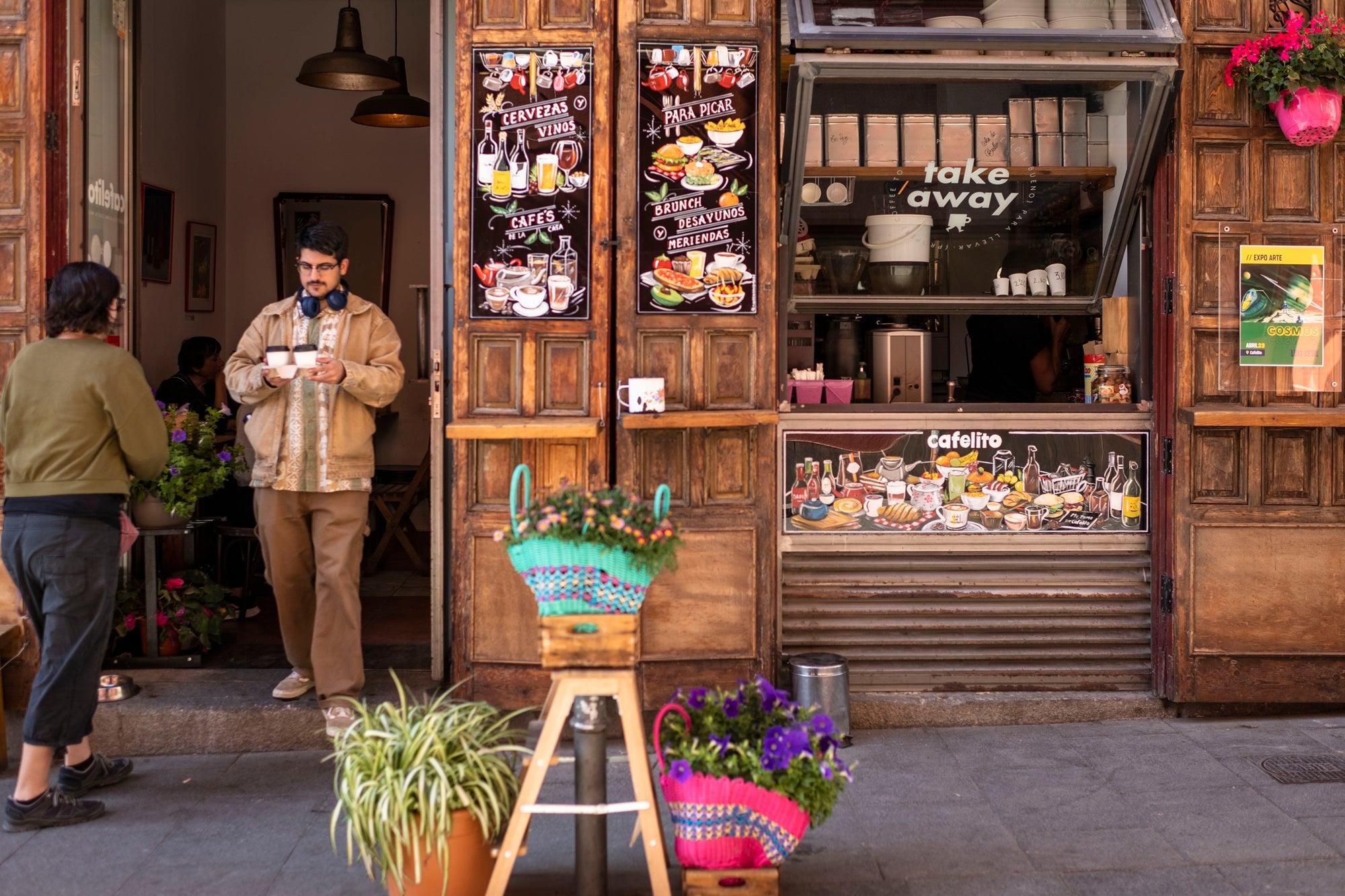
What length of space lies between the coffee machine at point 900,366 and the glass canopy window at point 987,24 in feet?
4.18

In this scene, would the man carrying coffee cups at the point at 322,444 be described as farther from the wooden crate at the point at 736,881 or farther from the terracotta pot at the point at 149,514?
the wooden crate at the point at 736,881

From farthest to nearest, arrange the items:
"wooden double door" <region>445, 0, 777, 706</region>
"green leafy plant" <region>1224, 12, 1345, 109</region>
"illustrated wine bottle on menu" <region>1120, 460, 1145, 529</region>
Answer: "illustrated wine bottle on menu" <region>1120, 460, 1145, 529</region> → "wooden double door" <region>445, 0, 777, 706</region> → "green leafy plant" <region>1224, 12, 1345, 109</region>

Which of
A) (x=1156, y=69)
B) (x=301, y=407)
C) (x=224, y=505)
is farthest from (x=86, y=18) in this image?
(x=1156, y=69)

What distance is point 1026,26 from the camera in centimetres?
532

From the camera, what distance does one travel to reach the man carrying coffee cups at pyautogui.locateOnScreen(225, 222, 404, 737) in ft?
16.3

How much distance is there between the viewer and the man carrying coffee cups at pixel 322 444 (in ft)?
16.3

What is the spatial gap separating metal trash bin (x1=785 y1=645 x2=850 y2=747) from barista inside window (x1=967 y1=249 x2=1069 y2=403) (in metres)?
1.53

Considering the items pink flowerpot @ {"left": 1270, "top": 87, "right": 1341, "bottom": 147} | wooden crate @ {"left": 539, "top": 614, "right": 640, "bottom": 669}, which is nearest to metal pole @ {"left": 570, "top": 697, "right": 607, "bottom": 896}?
wooden crate @ {"left": 539, "top": 614, "right": 640, "bottom": 669}

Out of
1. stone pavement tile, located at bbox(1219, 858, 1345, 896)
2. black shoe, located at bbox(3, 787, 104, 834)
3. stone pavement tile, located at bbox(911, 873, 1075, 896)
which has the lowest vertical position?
stone pavement tile, located at bbox(911, 873, 1075, 896)

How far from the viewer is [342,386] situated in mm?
4957

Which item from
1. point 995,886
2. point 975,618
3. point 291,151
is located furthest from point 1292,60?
point 291,151

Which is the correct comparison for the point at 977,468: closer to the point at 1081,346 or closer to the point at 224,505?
the point at 1081,346

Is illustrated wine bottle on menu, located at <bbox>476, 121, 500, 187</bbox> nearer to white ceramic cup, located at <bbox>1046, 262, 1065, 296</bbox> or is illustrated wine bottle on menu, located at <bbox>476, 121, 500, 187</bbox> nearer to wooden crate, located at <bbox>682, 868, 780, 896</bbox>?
white ceramic cup, located at <bbox>1046, 262, 1065, 296</bbox>

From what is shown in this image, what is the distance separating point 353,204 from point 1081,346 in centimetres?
597
